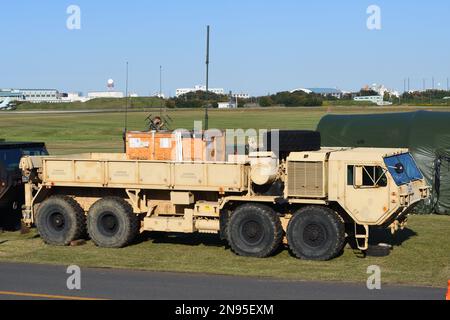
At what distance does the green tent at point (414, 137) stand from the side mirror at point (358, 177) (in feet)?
26.2

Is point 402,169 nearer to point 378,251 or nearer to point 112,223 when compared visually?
point 378,251

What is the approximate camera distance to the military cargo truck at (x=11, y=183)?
18231 millimetres

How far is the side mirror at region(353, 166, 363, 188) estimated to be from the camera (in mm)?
14586

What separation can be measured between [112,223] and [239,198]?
10.5ft

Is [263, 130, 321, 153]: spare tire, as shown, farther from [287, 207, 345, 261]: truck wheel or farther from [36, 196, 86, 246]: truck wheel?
[36, 196, 86, 246]: truck wheel

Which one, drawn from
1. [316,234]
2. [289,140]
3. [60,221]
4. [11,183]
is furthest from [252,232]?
[11,183]

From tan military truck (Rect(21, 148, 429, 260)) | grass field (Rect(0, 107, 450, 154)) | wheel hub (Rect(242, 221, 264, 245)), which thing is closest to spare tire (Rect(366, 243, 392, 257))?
tan military truck (Rect(21, 148, 429, 260))

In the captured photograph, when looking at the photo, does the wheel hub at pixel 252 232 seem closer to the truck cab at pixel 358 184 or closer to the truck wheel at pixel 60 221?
the truck cab at pixel 358 184

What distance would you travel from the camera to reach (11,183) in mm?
18266

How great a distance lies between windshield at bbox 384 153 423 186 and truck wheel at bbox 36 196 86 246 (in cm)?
728

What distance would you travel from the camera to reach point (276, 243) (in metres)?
15.2

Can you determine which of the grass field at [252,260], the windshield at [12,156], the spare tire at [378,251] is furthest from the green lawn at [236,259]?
the windshield at [12,156]
